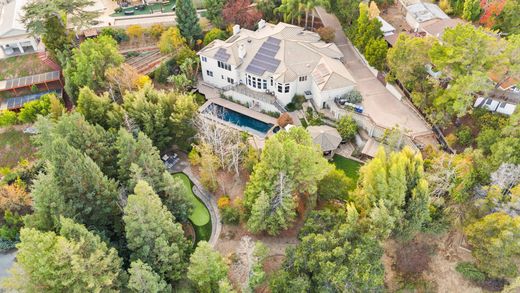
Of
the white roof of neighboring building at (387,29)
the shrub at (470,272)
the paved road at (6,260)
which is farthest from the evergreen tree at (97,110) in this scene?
the white roof of neighboring building at (387,29)

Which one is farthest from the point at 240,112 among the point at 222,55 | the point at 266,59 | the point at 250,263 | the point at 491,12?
the point at 491,12

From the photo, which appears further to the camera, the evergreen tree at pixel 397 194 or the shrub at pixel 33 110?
the shrub at pixel 33 110

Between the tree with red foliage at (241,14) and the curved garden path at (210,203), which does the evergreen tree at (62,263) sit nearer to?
the curved garden path at (210,203)

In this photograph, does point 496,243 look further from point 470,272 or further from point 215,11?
point 215,11

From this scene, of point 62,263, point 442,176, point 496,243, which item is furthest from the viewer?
point 442,176

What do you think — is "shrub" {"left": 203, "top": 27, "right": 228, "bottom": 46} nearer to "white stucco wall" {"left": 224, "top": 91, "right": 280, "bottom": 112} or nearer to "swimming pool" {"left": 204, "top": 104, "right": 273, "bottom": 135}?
"white stucco wall" {"left": 224, "top": 91, "right": 280, "bottom": 112}

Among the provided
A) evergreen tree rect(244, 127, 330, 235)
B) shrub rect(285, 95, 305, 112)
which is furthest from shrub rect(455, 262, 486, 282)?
shrub rect(285, 95, 305, 112)
